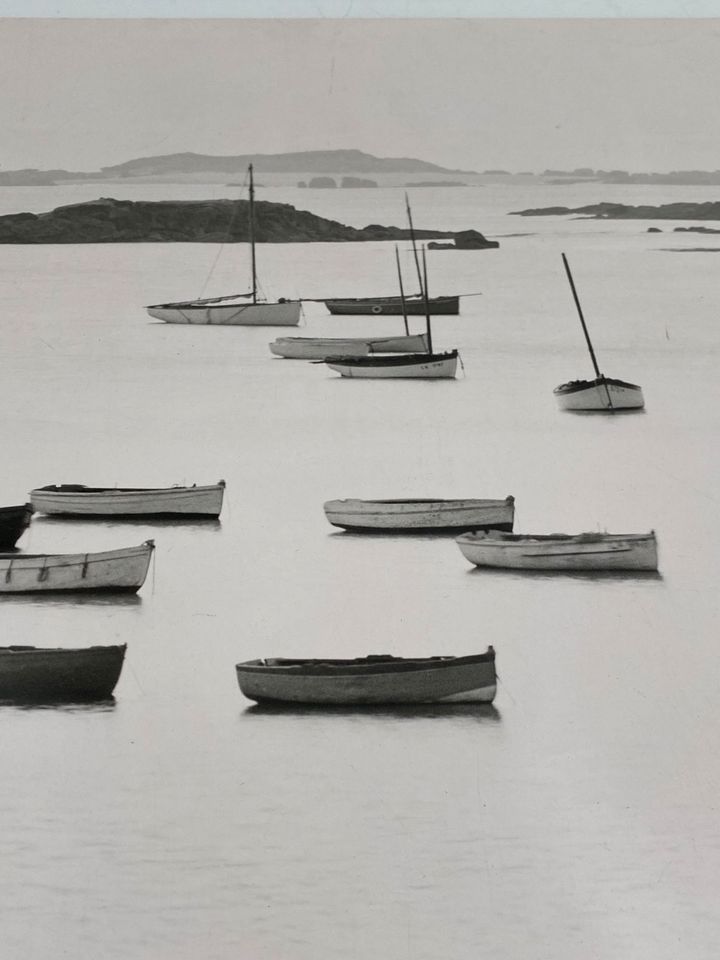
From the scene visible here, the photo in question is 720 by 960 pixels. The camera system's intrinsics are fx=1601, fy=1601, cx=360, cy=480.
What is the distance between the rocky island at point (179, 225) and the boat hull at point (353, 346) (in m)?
4.77

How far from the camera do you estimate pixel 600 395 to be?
1736cm

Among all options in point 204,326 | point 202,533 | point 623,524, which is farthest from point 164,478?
point 204,326

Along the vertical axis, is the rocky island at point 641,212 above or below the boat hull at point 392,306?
below

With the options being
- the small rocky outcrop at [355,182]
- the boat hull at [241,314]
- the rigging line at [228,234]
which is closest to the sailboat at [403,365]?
the boat hull at [241,314]

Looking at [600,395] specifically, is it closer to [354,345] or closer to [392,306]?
[354,345]

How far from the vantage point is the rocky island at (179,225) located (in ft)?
50.1

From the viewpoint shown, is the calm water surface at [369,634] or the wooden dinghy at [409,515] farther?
the wooden dinghy at [409,515]

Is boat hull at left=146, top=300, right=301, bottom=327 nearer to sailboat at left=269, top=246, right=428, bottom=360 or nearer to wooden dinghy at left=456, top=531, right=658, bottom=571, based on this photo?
sailboat at left=269, top=246, right=428, bottom=360

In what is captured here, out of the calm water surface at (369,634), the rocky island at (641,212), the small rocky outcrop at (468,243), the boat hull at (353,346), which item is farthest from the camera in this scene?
the boat hull at (353,346)

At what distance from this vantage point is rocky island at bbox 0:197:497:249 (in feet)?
50.1

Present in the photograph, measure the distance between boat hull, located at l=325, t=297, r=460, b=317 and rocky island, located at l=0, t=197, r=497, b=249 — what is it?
6.02 m

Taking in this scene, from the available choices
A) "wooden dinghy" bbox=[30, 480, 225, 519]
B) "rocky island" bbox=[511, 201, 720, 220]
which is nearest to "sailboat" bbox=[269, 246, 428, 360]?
"rocky island" bbox=[511, 201, 720, 220]

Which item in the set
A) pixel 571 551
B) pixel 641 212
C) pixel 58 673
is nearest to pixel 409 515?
pixel 571 551

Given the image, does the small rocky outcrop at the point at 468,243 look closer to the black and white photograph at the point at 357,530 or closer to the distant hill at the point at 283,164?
the black and white photograph at the point at 357,530
